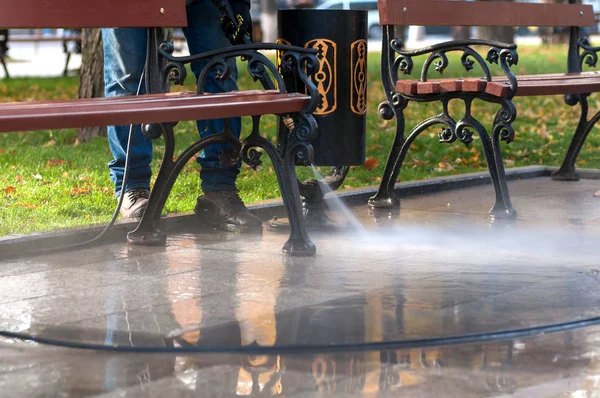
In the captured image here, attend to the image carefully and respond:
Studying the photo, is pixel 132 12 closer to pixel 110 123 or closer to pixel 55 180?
pixel 110 123

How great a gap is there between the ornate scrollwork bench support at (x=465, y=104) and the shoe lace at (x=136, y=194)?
1350 millimetres

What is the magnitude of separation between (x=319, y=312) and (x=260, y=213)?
2155 millimetres

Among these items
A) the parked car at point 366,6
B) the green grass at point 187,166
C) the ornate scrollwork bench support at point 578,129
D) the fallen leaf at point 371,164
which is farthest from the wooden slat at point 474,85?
the parked car at point 366,6

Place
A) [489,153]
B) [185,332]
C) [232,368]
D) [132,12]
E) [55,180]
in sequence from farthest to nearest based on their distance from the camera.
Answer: [55,180] < [489,153] < [132,12] < [185,332] < [232,368]

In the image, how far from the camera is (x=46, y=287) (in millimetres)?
4418

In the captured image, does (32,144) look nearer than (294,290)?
No

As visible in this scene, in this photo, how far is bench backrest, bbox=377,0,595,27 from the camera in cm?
647

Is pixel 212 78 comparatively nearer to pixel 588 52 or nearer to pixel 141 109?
pixel 141 109

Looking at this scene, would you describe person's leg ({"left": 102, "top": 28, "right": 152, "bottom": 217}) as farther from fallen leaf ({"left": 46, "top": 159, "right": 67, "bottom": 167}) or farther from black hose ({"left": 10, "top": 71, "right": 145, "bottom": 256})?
fallen leaf ({"left": 46, "top": 159, "right": 67, "bottom": 167})

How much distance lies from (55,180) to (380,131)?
3935mm

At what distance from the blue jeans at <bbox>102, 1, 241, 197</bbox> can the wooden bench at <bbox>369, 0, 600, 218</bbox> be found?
3.25 feet

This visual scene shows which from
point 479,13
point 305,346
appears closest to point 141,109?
point 305,346

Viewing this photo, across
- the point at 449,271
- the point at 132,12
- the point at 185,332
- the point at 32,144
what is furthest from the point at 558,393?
the point at 32,144

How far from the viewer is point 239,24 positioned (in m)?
5.72
